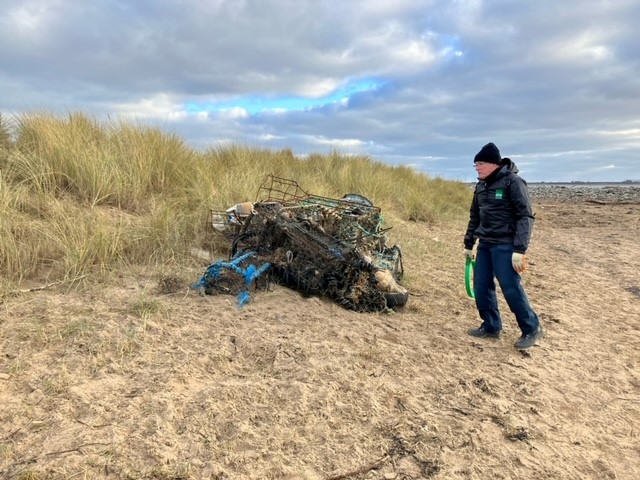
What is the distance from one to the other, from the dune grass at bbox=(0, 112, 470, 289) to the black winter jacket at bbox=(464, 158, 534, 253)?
3210mm

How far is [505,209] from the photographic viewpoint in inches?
174

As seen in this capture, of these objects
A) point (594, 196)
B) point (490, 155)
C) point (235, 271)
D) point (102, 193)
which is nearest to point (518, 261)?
point (490, 155)

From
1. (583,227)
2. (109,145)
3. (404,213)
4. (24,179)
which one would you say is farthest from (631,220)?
(24,179)

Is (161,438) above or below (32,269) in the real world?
below

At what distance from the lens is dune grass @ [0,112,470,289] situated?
484 cm

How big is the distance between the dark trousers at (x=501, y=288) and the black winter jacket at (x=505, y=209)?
0.39 ft

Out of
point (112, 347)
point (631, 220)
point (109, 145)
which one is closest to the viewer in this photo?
point (112, 347)

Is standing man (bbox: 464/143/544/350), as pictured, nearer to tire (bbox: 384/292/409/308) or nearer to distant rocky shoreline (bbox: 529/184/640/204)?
tire (bbox: 384/292/409/308)

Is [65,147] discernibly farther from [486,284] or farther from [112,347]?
[486,284]

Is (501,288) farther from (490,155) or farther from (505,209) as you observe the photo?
(490,155)

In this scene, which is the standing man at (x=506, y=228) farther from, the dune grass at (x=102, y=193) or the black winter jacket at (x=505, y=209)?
the dune grass at (x=102, y=193)

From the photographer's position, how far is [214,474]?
96.0 inches

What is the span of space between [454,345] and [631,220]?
609 inches

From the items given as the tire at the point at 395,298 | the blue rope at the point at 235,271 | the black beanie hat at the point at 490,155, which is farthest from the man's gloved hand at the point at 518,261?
the blue rope at the point at 235,271
